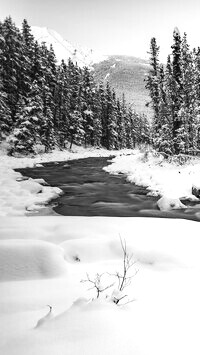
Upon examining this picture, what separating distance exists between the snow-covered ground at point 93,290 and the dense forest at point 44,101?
2246cm

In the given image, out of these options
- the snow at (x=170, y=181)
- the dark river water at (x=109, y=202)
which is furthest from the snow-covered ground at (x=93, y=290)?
the snow at (x=170, y=181)

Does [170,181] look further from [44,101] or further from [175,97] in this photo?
[44,101]

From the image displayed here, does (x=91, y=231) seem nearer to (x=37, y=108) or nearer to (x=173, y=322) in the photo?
(x=173, y=322)

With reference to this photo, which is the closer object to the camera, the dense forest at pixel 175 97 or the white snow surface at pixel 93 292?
the white snow surface at pixel 93 292

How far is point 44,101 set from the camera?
3291 cm

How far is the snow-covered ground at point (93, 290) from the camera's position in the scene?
183 cm

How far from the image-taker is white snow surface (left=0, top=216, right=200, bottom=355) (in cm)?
182

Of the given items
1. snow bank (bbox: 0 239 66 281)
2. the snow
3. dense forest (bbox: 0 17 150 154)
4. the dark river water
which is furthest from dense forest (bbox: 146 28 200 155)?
snow bank (bbox: 0 239 66 281)

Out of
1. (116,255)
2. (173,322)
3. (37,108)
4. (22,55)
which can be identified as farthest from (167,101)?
(173,322)

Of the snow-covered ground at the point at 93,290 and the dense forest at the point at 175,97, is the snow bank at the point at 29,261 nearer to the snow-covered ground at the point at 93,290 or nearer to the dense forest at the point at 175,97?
the snow-covered ground at the point at 93,290

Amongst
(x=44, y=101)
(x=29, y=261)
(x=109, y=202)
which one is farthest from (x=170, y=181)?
(x=44, y=101)

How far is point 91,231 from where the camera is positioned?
4.63 m

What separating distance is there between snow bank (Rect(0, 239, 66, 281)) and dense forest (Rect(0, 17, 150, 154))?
76.2 ft

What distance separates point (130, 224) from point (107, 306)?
3.17 m
